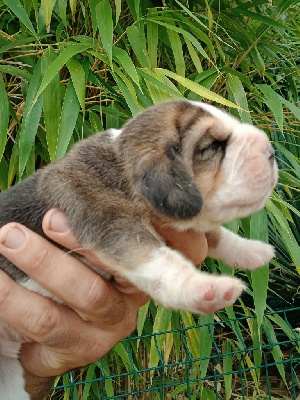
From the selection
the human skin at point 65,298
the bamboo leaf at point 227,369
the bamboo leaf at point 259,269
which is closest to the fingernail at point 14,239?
the human skin at point 65,298

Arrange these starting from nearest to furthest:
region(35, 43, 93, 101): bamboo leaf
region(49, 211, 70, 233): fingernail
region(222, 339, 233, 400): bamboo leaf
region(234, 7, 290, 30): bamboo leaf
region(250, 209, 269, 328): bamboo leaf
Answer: region(49, 211, 70, 233): fingernail → region(35, 43, 93, 101): bamboo leaf → region(250, 209, 269, 328): bamboo leaf → region(234, 7, 290, 30): bamboo leaf → region(222, 339, 233, 400): bamboo leaf

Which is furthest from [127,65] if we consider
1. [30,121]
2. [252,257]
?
[252,257]

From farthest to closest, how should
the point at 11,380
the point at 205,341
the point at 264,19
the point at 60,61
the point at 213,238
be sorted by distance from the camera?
the point at 264,19
the point at 205,341
the point at 60,61
the point at 213,238
the point at 11,380

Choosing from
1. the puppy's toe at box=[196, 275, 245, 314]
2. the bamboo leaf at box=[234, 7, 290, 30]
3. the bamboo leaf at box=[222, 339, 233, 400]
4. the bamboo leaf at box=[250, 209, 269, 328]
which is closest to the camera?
the puppy's toe at box=[196, 275, 245, 314]

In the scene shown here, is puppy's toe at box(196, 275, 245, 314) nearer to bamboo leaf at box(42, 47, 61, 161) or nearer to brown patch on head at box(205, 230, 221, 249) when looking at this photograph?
brown patch on head at box(205, 230, 221, 249)

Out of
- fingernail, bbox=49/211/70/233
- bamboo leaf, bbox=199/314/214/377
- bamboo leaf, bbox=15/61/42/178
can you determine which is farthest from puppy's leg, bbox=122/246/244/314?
bamboo leaf, bbox=199/314/214/377

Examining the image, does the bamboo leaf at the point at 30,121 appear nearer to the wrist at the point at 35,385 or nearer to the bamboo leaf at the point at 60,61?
the bamboo leaf at the point at 60,61

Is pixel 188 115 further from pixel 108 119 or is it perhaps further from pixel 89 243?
pixel 108 119

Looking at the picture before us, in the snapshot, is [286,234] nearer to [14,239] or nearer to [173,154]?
[173,154]
